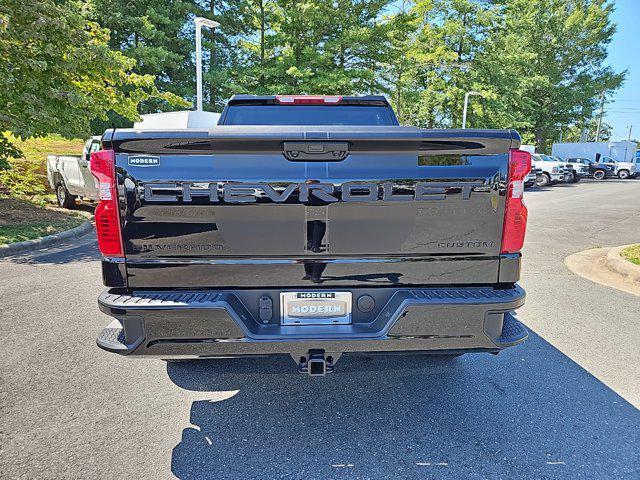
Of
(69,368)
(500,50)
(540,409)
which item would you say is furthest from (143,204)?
(500,50)

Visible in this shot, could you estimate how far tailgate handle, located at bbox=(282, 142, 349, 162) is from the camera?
2.34 meters

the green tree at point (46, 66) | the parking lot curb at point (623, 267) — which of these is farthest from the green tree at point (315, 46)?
the parking lot curb at point (623, 267)

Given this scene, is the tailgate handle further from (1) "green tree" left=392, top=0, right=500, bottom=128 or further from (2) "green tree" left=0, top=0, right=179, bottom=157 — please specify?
(1) "green tree" left=392, top=0, right=500, bottom=128

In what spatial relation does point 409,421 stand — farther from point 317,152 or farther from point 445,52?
point 445,52

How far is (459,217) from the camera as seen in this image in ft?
7.93

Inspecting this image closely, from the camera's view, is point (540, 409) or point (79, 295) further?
point (79, 295)

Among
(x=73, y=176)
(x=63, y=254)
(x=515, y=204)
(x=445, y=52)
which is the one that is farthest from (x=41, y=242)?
(x=445, y=52)

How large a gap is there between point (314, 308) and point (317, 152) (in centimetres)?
86

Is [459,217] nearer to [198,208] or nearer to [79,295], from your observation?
[198,208]

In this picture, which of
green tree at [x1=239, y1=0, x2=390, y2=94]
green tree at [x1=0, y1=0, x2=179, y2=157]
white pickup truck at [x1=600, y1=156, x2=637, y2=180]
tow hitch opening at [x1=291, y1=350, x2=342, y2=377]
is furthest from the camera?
white pickup truck at [x1=600, y1=156, x2=637, y2=180]

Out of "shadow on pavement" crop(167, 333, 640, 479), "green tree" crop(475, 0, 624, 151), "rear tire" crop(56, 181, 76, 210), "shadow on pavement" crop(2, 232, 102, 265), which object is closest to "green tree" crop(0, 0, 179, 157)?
"shadow on pavement" crop(2, 232, 102, 265)

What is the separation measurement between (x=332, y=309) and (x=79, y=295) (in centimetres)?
406

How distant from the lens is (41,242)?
7910 mm

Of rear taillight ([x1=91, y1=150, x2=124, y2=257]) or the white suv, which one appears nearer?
rear taillight ([x1=91, y1=150, x2=124, y2=257])
